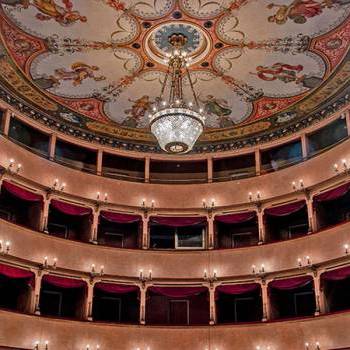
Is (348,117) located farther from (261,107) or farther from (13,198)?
(13,198)

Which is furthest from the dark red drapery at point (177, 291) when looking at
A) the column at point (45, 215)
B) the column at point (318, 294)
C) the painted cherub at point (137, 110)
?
the painted cherub at point (137, 110)

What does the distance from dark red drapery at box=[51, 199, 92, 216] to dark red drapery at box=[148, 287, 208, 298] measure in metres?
3.48

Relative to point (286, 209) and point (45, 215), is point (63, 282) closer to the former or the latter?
point (45, 215)

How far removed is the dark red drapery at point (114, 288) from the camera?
18969 millimetres

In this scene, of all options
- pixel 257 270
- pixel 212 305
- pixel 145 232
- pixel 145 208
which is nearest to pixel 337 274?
pixel 257 270

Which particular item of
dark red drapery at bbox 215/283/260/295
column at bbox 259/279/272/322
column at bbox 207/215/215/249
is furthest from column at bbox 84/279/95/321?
column at bbox 259/279/272/322

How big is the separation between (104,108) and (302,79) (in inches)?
264

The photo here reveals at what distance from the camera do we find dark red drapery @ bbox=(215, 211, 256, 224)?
67.1 feet

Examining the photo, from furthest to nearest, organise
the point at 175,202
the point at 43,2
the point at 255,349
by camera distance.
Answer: the point at 175,202 < the point at 255,349 < the point at 43,2

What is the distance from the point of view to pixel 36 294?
1762 centimetres

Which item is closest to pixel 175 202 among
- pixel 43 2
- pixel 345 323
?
pixel 345 323

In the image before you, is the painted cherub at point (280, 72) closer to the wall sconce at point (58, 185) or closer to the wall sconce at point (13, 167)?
the wall sconce at point (58, 185)

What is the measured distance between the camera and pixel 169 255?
19938 mm

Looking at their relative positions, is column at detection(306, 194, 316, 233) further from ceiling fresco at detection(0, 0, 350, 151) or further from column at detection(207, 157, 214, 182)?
column at detection(207, 157, 214, 182)
